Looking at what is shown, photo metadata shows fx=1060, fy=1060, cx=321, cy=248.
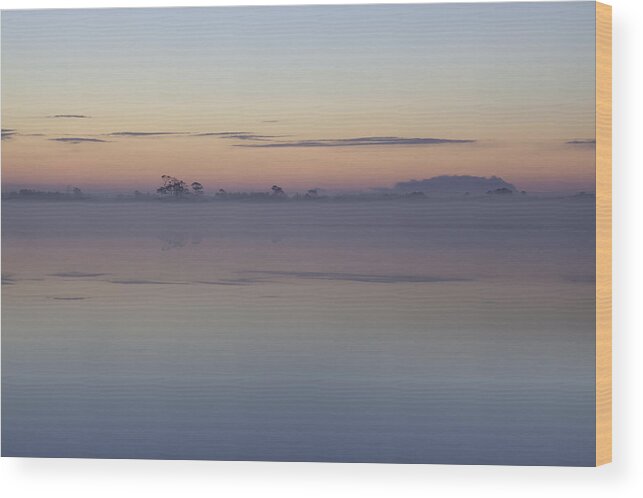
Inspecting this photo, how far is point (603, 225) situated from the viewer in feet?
15.1

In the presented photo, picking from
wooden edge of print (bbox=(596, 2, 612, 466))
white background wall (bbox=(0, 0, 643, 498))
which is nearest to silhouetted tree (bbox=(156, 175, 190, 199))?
white background wall (bbox=(0, 0, 643, 498))

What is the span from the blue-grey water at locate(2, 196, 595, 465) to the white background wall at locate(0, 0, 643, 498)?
5.2 inches

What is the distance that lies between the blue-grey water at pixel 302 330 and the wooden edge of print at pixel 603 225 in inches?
2.1

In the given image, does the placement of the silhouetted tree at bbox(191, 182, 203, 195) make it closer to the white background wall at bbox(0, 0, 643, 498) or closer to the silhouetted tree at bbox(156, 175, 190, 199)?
the silhouetted tree at bbox(156, 175, 190, 199)

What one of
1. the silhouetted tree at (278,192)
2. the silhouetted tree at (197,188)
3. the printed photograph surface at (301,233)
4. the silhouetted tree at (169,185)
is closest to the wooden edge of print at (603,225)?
the printed photograph surface at (301,233)

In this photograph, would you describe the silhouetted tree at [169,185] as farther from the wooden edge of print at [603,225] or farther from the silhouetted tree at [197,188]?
the wooden edge of print at [603,225]

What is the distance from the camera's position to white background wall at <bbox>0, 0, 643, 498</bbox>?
4691 millimetres

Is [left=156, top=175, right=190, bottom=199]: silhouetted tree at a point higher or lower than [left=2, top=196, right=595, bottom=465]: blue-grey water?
higher

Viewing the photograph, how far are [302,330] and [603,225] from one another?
4.55 feet

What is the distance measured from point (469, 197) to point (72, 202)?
5.74ft

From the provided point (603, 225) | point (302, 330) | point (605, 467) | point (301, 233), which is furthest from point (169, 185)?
point (605, 467)

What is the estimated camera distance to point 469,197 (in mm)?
4582

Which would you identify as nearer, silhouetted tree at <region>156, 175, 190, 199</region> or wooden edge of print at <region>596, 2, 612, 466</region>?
wooden edge of print at <region>596, 2, 612, 466</region>

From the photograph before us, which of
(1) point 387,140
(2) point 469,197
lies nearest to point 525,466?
(2) point 469,197
